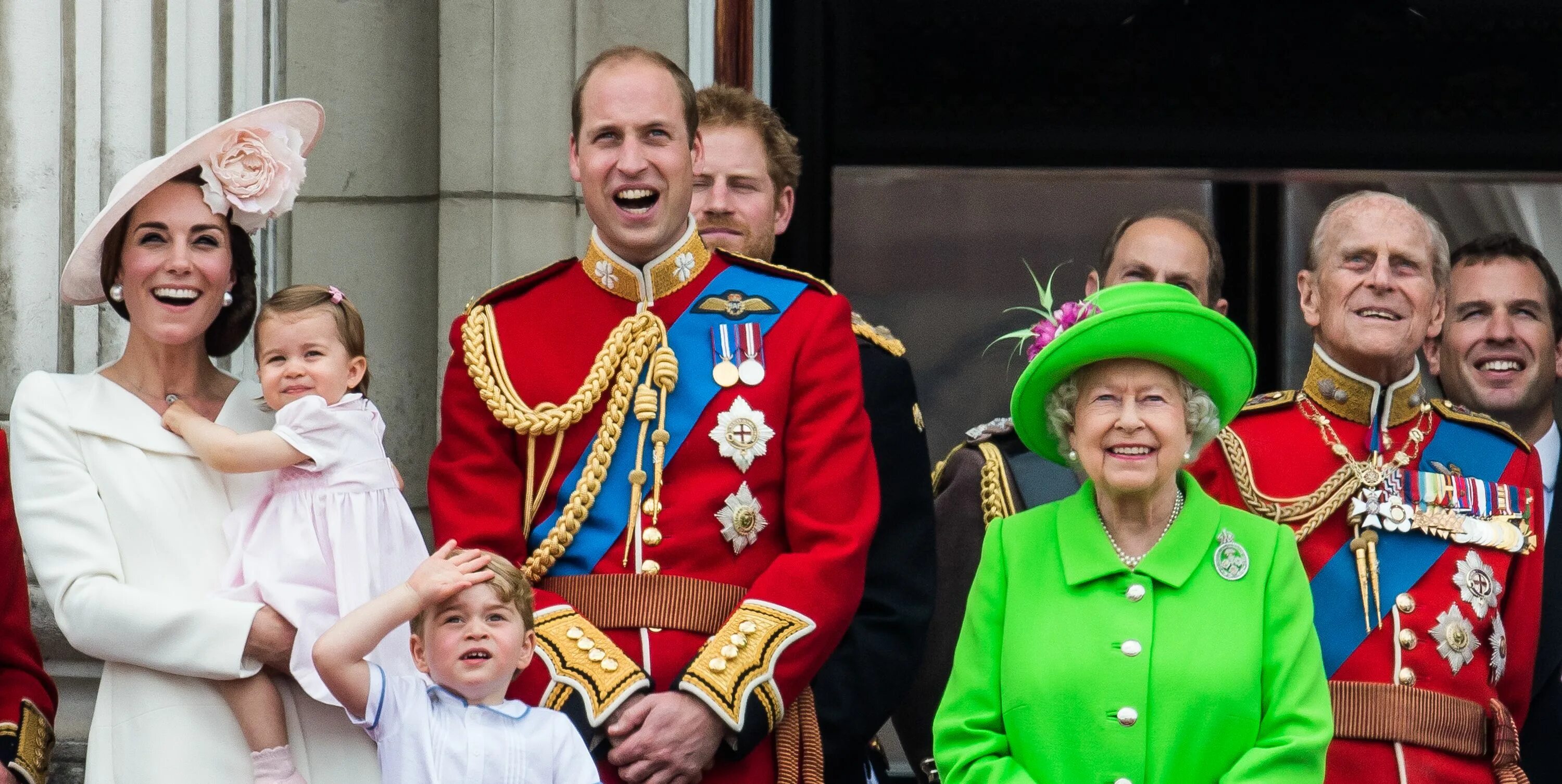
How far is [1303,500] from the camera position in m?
4.33

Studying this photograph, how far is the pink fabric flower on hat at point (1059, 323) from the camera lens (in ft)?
13.1

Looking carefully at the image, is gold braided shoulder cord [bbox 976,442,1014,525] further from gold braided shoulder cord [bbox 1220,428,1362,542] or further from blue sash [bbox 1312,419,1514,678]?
blue sash [bbox 1312,419,1514,678]

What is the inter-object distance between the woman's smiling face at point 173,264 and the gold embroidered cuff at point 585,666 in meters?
0.87

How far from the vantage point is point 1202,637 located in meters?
3.84

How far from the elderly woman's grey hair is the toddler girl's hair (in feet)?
4.10

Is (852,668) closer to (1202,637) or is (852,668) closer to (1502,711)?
(1202,637)

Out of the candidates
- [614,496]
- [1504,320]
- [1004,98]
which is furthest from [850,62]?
[614,496]

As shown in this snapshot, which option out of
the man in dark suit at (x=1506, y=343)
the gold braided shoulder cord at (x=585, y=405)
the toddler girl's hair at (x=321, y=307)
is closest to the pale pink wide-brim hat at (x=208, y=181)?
the toddler girl's hair at (x=321, y=307)

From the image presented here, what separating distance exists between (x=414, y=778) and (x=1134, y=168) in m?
3.20

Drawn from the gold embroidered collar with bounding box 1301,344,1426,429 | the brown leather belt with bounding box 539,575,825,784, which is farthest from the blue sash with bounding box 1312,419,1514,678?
the brown leather belt with bounding box 539,575,825,784

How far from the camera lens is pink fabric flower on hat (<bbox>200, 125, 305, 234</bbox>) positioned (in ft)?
13.9

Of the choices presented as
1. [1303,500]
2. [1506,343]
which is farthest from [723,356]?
[1506,343]

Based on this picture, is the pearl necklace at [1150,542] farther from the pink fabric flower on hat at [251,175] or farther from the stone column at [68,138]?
the stone column at [68,138]

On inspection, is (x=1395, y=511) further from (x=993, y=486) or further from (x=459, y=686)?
(x=459, y=686)
